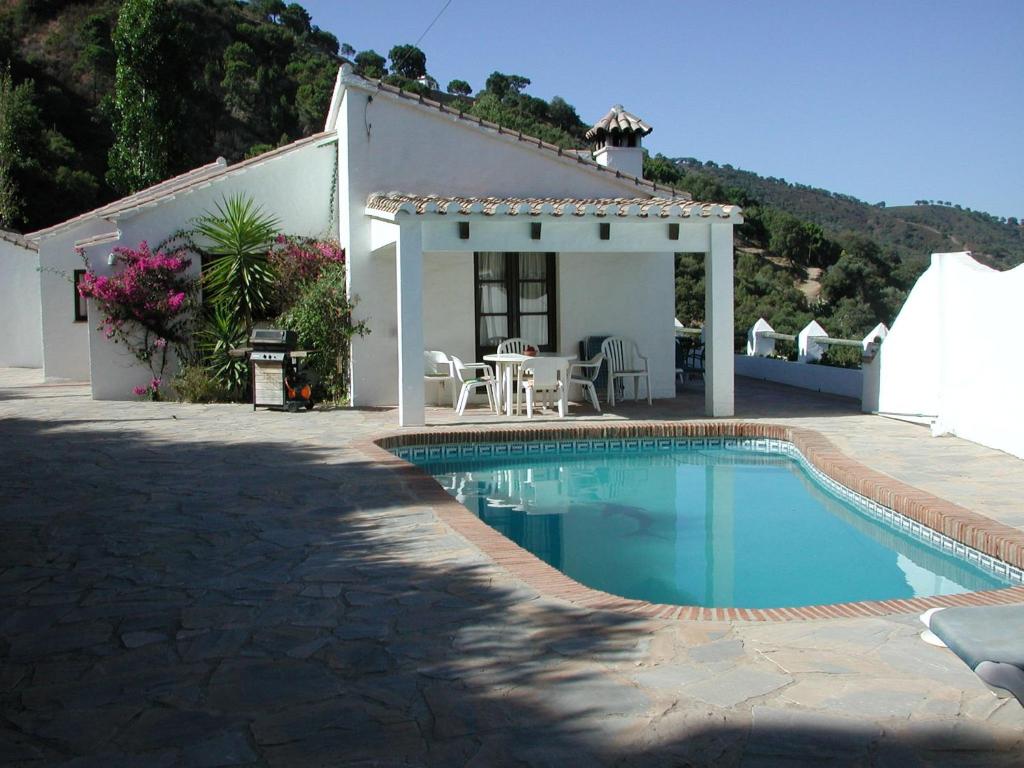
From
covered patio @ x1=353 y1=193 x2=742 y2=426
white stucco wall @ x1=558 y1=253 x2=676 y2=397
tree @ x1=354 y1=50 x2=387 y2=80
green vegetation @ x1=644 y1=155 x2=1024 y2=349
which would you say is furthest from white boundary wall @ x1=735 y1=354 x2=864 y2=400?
tree @ x1=354 y1=50 x2=387 y2=80

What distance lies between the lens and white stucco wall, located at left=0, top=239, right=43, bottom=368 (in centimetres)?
2447

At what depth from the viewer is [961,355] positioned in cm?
1172

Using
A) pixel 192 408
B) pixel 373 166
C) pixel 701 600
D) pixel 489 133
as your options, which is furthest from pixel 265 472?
pixel 489 133

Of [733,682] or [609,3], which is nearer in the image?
[733,682]

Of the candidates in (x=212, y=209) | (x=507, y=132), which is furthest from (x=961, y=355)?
(x=212, y=209)

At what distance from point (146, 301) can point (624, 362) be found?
25.4 ft

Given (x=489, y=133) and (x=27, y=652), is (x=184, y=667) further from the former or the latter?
(x=489, y=133)

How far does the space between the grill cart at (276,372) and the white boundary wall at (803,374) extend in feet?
29.4

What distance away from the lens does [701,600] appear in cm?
685

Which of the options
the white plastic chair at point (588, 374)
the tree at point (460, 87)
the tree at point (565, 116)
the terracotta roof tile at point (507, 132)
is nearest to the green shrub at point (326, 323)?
the terracotta roof tile at point (507, 132)

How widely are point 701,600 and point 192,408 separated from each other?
10.1 m

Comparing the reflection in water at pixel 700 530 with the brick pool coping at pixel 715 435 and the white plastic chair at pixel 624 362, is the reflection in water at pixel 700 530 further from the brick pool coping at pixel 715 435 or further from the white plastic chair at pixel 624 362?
the white plastic chair at pixel 624 362

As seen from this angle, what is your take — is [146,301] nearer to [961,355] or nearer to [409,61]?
[961,355]

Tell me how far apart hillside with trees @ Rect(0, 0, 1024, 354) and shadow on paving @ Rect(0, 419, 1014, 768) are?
18.3 meters
